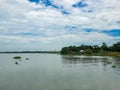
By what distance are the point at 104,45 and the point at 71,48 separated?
33.6m

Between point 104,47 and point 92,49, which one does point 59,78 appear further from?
point 92,49

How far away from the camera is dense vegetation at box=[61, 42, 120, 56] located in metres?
125

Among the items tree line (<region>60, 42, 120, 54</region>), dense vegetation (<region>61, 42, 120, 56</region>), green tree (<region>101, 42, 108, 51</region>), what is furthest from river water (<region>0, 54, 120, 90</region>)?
green tree (<region>101, 42, 108, 51</region>)

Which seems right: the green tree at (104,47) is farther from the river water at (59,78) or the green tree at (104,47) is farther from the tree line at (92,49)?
the river water at (59,78)

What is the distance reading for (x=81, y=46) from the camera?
168125mm

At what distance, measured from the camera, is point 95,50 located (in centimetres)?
14875

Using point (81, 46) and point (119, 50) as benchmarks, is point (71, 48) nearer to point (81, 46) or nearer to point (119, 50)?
point (81, 46)

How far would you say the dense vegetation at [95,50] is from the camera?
410 ft

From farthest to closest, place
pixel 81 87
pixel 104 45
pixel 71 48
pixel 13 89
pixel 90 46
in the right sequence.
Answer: pixel 71 48, pixel 90 46, pixel 104 45, pixel 81 87, pixel 13 89

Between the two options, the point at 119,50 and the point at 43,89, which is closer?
the point at 43,89

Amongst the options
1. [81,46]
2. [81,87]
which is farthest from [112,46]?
[81,87]

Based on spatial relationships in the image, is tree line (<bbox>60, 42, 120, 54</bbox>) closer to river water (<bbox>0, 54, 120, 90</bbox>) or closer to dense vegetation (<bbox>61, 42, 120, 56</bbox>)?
dense vegetation (<bbox>61, 42, 120, 56</bbox>)

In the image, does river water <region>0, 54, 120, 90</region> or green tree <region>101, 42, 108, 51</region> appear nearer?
river water <region>0, 54, 120, 90</region>

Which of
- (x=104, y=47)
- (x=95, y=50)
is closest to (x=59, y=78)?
(x=104, y=47)
